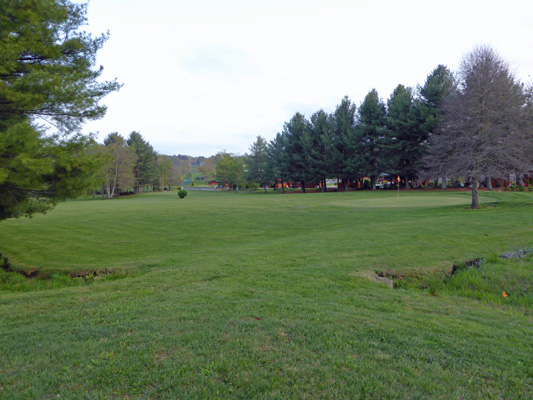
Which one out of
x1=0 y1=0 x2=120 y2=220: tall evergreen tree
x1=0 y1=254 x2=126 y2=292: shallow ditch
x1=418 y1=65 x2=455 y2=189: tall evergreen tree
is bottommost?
x1=0 y1=254 x2=126 y2=292: shallow ditch

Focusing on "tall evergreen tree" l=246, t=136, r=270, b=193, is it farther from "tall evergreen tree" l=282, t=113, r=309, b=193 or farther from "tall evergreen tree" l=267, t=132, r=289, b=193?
"tall evergreen tree" l=282, t=113, r=309, b=193

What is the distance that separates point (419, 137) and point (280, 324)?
43.3m

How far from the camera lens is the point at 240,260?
922 cm

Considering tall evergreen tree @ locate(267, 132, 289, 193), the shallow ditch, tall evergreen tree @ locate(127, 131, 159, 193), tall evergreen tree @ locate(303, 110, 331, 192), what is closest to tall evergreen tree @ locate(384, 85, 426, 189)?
tall evergreen tree @ locate(303, 110, 331, 192)

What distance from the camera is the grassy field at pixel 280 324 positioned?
299cm

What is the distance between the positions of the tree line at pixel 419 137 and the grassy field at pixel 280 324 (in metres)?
10.6

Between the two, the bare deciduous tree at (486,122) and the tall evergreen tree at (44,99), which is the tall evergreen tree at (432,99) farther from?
the tall evergreen tree at (44,99)

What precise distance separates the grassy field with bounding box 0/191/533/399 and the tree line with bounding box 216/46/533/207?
10.6 meters

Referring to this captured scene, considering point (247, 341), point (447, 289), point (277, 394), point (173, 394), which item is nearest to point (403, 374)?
point (277, 394)

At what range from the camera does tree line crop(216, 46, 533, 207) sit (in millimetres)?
19297

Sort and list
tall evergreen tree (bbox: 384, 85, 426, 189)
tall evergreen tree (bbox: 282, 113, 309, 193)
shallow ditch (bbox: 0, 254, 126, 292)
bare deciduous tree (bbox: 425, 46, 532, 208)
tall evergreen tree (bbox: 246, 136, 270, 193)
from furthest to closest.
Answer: tall evergreen tree (bbox: 246, 136, 270, 193) < tall evergreen tree (bbox: 282, 113, 309, 193) < tall evergreen tree (bbox: 384, 85, 426, 189) < bare deciduous tree (bbox: 425, 46, 532, 208) < shallow ditch (bbox: 0, 254, 126, 292)

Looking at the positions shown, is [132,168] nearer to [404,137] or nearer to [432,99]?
[404,137]

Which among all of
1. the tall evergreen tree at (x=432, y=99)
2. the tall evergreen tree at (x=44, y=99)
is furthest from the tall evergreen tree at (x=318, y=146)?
the tall evergreen tree at (x=44, y=99)

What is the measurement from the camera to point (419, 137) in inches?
1623
